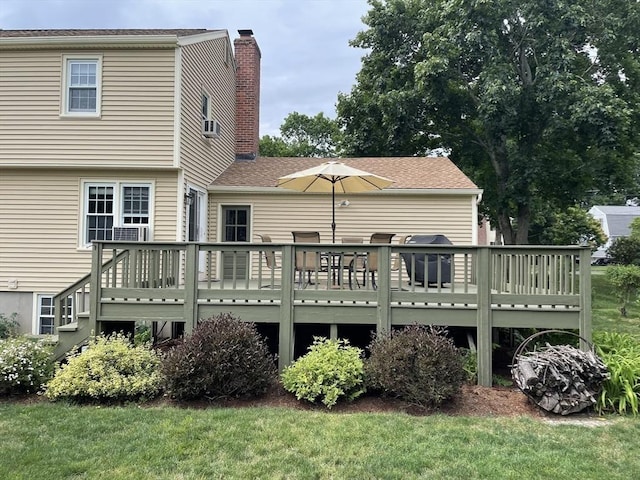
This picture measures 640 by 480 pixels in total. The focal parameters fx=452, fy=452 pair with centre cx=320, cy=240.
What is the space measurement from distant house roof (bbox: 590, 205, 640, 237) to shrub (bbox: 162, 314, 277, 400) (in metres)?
54.4

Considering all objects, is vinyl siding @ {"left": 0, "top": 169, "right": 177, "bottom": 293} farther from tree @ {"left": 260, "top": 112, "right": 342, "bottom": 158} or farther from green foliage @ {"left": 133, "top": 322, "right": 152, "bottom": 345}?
tree @ {"left": 260, "top": 112, "right": 342, "bottom": 158}

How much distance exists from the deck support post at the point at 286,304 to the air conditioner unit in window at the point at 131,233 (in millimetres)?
3951

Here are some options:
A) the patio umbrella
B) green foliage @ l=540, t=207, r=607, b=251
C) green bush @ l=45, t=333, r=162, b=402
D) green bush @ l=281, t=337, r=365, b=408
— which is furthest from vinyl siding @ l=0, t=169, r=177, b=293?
green foliage @ l=540, t=207, r=607, b=251

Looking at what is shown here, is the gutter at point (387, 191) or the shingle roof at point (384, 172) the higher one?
the shingle roof at point (384, 172)

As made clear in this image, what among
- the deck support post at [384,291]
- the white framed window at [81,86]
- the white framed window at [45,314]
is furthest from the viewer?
the white framed window at [45,314]

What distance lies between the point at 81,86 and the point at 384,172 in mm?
7053

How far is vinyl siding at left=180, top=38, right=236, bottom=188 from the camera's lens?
9.15 m

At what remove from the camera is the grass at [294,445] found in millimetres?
3545

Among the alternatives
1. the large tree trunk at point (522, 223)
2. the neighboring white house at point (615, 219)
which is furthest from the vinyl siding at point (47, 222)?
the neighboring white house at point (615, 219)

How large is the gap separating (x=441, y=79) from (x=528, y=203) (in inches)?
203

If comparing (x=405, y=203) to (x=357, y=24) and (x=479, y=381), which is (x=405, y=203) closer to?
(x=479, y=381)

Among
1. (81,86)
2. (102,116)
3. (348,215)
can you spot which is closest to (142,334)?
(102,116)

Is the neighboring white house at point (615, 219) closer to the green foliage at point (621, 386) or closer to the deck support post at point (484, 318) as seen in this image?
the green foliage at point (621, 386)

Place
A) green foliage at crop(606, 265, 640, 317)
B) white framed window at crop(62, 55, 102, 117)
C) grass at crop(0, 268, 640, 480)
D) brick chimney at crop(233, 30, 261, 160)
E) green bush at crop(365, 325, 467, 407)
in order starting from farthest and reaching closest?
brick chimney at crop(233, 30, 261, 160), green foliage at crop(606, 265, 640, 317), white framed window at crop(62, 55, 102, 117), green bush at crop(365, 325, 467, 407), grass at crop(0, 268, 640, 480)
